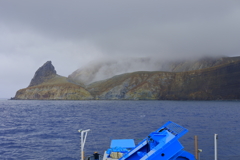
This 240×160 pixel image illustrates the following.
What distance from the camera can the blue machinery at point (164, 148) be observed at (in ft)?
28.0

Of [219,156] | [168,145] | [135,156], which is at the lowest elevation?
[219,156]

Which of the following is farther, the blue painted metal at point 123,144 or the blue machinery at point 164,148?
the blue painted metal at point 123,144

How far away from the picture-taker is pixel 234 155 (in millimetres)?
26344

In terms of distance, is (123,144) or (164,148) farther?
(123,144)

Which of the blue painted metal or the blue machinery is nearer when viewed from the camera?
the blue machinery

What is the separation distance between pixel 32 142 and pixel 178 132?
102 ft

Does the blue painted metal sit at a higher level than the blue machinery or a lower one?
lower

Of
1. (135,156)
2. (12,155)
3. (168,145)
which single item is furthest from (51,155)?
(168,145)

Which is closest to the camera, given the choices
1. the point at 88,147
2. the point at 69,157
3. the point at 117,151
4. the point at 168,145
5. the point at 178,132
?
the point at 168,145

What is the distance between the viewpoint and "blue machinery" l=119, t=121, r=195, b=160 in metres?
8.53

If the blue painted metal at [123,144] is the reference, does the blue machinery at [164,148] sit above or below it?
above

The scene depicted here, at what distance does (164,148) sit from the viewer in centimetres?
855

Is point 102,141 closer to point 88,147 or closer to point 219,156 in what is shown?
point 88,147

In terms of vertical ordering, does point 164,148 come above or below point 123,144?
above
